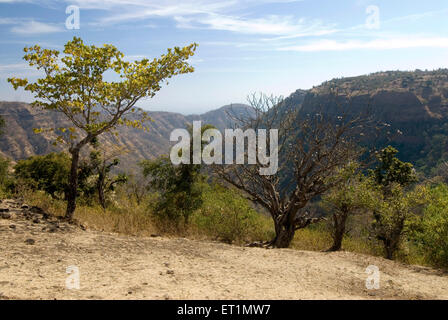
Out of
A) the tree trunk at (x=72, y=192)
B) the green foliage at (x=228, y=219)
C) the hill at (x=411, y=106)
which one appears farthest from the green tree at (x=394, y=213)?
the hill at (x=411, y=106)

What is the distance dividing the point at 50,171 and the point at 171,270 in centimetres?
1528

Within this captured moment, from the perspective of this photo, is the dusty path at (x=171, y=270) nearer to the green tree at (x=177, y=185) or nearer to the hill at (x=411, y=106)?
the green tree at (x=177, y=185)

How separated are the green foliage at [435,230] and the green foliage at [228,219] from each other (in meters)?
4.67

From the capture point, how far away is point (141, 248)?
6785 millimetres

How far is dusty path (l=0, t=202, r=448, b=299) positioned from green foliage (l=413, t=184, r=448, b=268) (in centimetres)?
135

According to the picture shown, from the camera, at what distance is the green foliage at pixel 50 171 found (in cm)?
1777

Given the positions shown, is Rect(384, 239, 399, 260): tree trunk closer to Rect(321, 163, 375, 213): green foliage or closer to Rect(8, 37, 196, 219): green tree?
Rect(321, 163, 375, 213): green foliage

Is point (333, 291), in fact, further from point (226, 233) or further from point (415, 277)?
point (226, 233)

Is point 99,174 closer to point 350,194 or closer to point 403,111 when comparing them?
point 350,194

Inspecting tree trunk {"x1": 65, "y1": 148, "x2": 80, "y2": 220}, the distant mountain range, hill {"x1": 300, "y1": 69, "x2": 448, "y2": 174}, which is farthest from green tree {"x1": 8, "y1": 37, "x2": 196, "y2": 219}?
hill {"x1": 300, "y1": 69, "x2": 448, "y2": 174}

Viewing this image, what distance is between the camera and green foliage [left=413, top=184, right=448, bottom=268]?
27.4ft


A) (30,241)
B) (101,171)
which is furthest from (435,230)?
(101,171)
